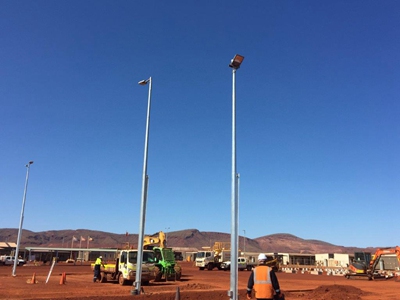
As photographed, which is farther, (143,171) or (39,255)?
(39,255)

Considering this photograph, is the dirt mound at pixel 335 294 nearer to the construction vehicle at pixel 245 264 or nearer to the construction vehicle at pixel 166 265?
the construction vehicle at pixel 166 265

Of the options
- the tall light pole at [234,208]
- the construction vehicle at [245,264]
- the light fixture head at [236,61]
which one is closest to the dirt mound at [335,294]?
the tall light pole at [234,208]

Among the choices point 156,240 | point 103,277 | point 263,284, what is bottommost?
point 103,277

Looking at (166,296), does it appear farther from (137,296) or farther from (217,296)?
(217,296)

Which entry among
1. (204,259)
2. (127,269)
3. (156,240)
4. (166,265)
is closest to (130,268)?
(127,269)

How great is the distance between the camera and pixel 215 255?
176 ft

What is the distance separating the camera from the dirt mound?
766 inches

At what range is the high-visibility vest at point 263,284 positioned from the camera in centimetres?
882

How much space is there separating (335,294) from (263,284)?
13458 millimetres

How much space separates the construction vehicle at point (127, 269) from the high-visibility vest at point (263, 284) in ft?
53.4

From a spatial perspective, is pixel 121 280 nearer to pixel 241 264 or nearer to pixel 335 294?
pixel 335 294

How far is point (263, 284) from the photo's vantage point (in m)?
8.87

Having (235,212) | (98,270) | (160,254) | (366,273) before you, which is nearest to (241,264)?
(366,273)

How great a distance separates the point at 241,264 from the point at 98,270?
3217 centimetres
